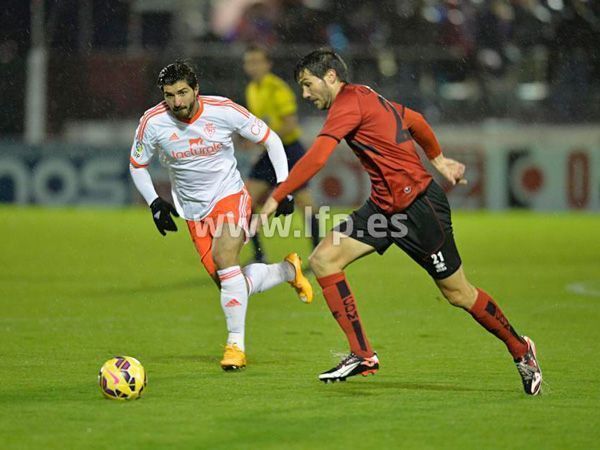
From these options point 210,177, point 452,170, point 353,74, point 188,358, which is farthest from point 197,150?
point 353,74

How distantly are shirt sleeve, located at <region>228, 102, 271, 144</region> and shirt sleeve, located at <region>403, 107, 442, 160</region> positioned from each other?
140cm

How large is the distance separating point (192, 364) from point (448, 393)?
71.7 inches

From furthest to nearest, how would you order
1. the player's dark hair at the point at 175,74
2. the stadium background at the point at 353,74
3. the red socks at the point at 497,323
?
the stadium background at the point at 353,74 → the player's dark hair at the point at 175,74 → the red socks at the point at 497,323

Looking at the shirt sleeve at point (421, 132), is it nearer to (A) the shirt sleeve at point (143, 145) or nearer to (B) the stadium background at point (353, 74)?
(A) the shirt sleeve at point (143, 145)

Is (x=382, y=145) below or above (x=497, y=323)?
above

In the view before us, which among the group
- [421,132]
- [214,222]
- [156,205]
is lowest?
[214,222]

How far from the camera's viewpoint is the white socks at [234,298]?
7.85 meters

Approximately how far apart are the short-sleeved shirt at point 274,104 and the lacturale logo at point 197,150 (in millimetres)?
4540

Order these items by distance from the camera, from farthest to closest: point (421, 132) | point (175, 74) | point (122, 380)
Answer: point (175, 74), point (421, 132), point (122, 380)

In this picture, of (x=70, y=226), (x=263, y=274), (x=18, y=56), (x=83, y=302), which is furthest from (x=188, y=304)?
(x=18, y=56)

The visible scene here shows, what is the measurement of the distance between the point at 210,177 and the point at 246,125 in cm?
42

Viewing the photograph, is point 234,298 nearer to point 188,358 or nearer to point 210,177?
point 188,358

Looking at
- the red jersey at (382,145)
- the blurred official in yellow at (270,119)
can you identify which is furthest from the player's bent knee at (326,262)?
the blurred official in yellow at (270,119)

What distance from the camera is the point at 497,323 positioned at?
6.82 meters
